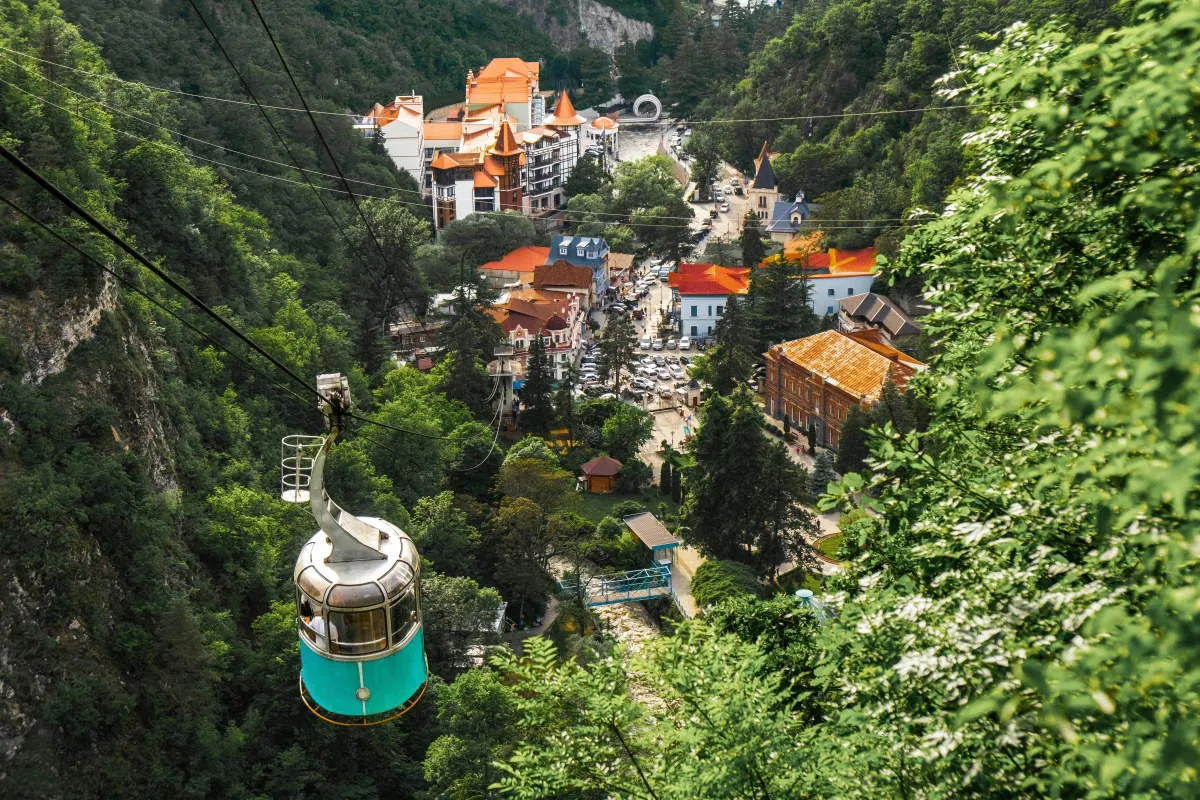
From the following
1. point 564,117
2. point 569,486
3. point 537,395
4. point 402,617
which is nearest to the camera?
point 402,617

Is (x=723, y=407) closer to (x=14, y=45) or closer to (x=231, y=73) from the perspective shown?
(x=14, y=45)

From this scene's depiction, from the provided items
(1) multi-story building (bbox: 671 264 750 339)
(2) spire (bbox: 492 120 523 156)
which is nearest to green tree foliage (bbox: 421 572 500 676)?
(1) multi-story building (bbox: 671 264 750 339)

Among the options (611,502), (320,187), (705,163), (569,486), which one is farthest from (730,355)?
(705,163)

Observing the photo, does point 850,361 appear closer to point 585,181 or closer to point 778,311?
point 778,311

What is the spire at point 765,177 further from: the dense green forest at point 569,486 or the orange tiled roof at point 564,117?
the orange tiled roof at point 564,117

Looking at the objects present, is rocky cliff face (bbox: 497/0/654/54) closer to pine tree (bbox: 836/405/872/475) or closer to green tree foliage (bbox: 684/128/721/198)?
green tree foliage (bbox: 684/128/721/198)

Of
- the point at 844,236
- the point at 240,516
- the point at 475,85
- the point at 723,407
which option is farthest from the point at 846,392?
the point at 475,85
